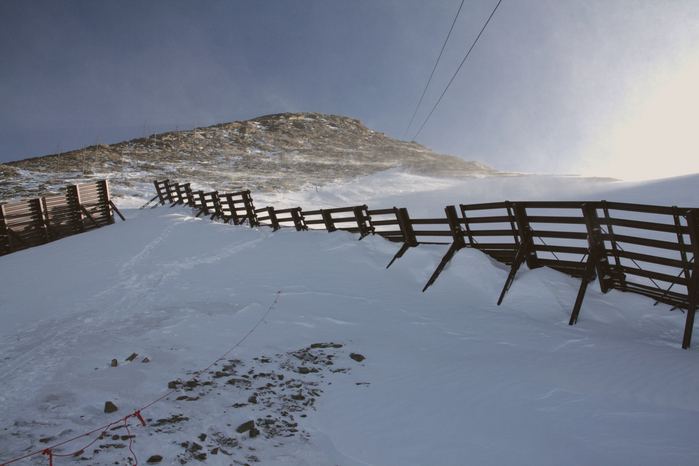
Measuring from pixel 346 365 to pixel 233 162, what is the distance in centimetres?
4703

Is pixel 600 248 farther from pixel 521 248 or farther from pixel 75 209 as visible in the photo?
pixel 75 209

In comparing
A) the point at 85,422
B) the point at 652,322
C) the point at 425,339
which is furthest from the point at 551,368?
the point at 85,422

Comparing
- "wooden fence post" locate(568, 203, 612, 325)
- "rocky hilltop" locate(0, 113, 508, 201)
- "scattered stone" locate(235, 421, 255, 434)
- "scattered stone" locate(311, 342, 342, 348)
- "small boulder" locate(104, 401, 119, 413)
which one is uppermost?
"rocky hilltop" locate(0, 113, 508, 201)

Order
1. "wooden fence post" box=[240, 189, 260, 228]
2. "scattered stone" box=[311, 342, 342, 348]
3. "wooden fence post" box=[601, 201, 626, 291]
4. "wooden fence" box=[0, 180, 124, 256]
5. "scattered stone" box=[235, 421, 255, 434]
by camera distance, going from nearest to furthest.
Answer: "scattered stone" box=[235, 421, 255, 434]
"scattered stone" box=[311, 342, 342, 348]
"wooden fence post" box=[601, 201, 626, 291]
"wooden fence" box=[0, 180, 124, 256]
"wooden fence post" box=[240, 189, 260, 228]

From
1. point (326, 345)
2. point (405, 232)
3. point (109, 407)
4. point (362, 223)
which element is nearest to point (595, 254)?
point (405, 232)

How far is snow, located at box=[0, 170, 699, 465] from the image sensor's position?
2.85 metres

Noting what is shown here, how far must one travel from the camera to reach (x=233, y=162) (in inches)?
1841

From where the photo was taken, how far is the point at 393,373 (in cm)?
430

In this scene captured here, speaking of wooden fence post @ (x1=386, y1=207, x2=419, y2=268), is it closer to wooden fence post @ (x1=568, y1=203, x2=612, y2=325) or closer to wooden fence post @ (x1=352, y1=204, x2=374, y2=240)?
wooden fence post @ (x1=352, y1=204, x2=374, y2=240)

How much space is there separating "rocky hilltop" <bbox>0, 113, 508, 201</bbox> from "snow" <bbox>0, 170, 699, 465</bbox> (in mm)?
25033

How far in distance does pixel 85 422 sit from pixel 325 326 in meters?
3.59

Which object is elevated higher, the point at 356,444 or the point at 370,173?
the point at 370,173

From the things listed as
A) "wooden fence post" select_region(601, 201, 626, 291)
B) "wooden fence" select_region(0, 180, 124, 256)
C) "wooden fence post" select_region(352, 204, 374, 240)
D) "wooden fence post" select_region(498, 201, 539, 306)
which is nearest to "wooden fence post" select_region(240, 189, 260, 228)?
"wooden fence post" select_region(352, 204, 374, 240)

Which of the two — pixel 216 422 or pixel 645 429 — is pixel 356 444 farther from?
pixel 645 429
